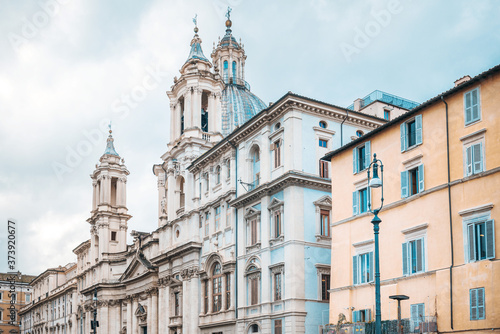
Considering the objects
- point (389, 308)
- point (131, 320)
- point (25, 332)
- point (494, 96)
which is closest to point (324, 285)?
point (389, 308)

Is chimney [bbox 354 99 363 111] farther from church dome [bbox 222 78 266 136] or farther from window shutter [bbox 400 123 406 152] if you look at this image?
church dome [bbox 222 78 266 136]

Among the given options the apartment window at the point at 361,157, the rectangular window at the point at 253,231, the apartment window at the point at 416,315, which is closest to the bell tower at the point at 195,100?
the rectangular window at the point at 253,231

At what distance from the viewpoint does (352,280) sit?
3544 cm

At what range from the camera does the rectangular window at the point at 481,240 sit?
2739 cm

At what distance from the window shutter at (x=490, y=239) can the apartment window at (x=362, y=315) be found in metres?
8.24

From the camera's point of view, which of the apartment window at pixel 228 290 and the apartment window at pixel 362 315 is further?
the apartment window at pixel 228 290

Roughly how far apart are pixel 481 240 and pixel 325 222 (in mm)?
16396

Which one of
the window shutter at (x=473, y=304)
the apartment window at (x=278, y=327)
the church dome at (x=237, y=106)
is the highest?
the church dome at (x=237, y=106)

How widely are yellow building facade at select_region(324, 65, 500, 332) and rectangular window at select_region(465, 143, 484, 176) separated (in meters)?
0.04

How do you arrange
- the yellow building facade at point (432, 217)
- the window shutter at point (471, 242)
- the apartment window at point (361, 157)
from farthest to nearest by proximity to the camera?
the apartment window at point (361, 157) < the window shutter at point (471, 242) < the yellow building facade at point (432, 217)

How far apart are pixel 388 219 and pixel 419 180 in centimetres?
276

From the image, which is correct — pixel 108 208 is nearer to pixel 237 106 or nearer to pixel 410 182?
pixel 237 106

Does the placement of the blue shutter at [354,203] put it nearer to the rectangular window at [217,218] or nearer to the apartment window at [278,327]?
the apartment window at [278,327]

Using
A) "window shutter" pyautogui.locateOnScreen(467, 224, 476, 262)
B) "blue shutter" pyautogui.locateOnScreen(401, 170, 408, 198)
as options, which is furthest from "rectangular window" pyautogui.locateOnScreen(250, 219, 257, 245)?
"window shutter" pyautogui.locateOnScreen(467, 224, 476, 262)
